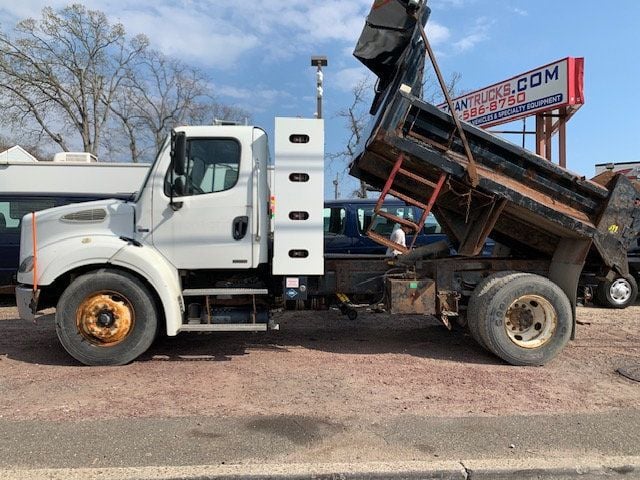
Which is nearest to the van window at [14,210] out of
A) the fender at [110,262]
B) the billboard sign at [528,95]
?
the fender at [110,262]

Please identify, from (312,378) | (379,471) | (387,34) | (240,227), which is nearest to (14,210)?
(240,227)

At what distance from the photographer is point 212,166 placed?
5.70 metres

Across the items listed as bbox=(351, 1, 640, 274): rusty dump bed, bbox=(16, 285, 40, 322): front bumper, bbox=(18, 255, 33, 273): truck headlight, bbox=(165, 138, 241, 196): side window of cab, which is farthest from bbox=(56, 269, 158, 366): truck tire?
bbox=(351, 1, 640, 274): rusty dump bed

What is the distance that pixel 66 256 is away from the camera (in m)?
5.42

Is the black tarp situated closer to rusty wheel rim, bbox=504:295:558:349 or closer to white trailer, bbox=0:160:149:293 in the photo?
rusty wheel rim, bbox=504:295:558:349

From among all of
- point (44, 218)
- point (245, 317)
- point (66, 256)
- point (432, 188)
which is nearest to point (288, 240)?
point (245, 317)

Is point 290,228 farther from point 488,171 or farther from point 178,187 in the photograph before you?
point 488,171

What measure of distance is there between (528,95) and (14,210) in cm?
1268

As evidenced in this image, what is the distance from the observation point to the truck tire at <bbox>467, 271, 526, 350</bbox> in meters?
5.72

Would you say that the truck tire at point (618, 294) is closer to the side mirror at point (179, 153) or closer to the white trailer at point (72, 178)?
the side mirror at point (179, 153)

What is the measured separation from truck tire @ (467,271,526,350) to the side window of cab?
306 centimetres

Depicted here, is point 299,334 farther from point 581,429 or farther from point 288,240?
point 581,429

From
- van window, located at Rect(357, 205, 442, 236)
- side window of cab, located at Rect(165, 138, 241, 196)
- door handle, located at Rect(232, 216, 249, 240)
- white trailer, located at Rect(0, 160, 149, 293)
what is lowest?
door handle, located at Rect(232, 216, 249, 240)

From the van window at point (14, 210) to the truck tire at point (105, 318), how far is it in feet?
17.8
